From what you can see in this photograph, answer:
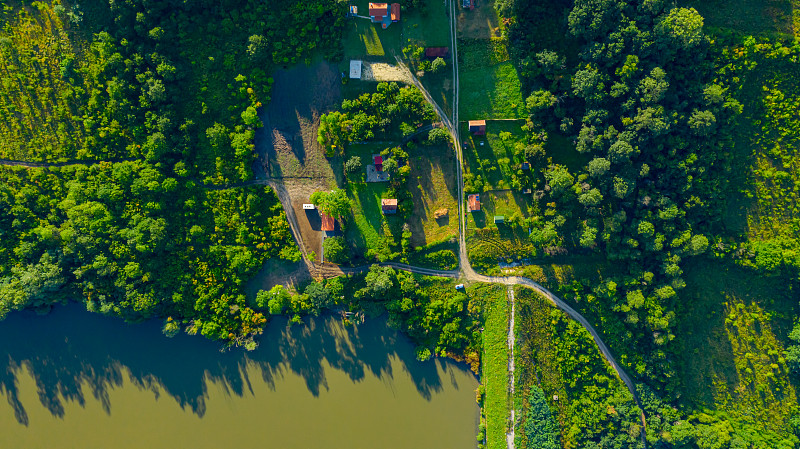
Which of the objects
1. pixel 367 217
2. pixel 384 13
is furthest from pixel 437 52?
pixel 367 217

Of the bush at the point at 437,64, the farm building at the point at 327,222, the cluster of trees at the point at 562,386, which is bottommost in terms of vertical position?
the cluster of trees at the point at 562,386

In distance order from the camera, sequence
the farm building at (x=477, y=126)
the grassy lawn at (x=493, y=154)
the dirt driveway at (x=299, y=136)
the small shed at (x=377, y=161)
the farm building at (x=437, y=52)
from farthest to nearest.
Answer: the grassy lawn at (x=493, y=154), the small shed at (x=377, y=161), the dirt driveway at (x=299, y=136), the farm building at (x=477, y=126), the farm building at (x=437, y=52)

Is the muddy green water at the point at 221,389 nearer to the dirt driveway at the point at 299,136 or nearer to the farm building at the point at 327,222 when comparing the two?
the farm building at the point at 327,222

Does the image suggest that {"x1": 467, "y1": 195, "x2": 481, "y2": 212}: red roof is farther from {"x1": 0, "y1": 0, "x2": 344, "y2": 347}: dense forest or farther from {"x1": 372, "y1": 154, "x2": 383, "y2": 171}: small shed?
{"x1": 0, "y1": 0, "x2": 344, "y2": 347}: dense forest

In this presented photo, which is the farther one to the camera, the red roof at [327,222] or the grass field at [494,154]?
the red roof at [327,222]

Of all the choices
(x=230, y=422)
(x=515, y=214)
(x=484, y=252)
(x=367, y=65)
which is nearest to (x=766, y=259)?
(x=515, y=214)

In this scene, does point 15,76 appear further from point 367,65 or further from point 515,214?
point 515,214

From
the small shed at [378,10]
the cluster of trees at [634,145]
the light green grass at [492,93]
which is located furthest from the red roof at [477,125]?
the small shed at [378,10]
